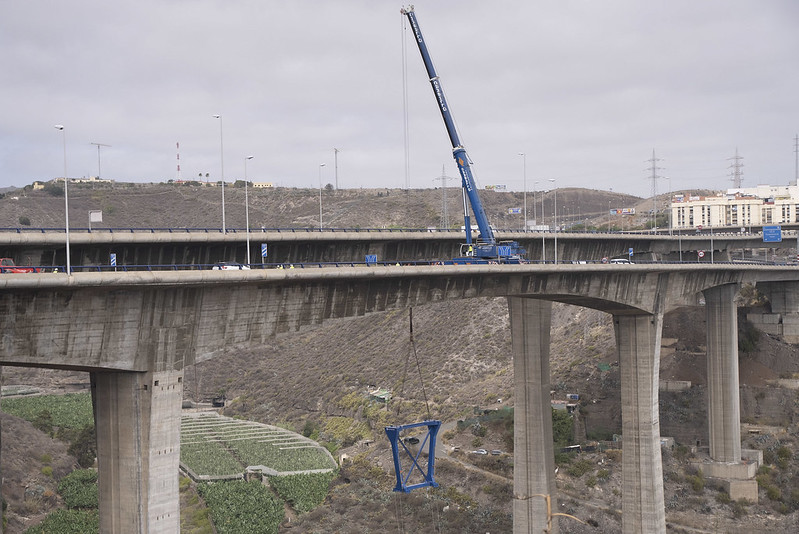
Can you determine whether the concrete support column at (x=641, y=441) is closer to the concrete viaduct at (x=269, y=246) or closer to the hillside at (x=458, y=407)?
the hillside at (x=458, y=407)

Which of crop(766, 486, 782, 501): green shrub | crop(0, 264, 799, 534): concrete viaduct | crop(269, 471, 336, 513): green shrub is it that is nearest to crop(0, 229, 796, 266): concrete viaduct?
crop(0, 264, 799, 534): concrete viaduct

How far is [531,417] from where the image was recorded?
205 feet

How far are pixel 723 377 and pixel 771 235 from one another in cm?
3465

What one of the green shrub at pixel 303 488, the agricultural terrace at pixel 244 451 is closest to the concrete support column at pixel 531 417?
the green shrub at pixel 303 488

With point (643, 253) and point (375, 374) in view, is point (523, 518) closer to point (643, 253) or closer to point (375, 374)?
point (643, 253)

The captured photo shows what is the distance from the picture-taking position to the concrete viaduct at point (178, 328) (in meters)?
30.1

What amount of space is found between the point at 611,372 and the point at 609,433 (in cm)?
1161

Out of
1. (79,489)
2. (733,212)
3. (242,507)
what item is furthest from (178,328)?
(733,212)

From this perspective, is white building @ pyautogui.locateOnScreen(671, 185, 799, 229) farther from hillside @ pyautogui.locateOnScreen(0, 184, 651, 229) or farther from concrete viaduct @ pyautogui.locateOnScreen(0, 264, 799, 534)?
concrete viaduct @ pyautogui.locateOnScreen(0, 264, 799, 534)

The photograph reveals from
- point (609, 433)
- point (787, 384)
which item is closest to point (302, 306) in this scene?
point (609, 433)

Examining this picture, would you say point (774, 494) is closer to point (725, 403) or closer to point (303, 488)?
point (725, 403)

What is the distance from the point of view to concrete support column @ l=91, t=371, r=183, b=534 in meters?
31.7

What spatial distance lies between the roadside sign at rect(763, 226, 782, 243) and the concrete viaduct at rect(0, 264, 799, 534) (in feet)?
168

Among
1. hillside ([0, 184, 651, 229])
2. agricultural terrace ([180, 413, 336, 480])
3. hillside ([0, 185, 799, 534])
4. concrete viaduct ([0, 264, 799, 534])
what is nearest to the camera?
concrete viaduct ([0, 264, 799, 534])
